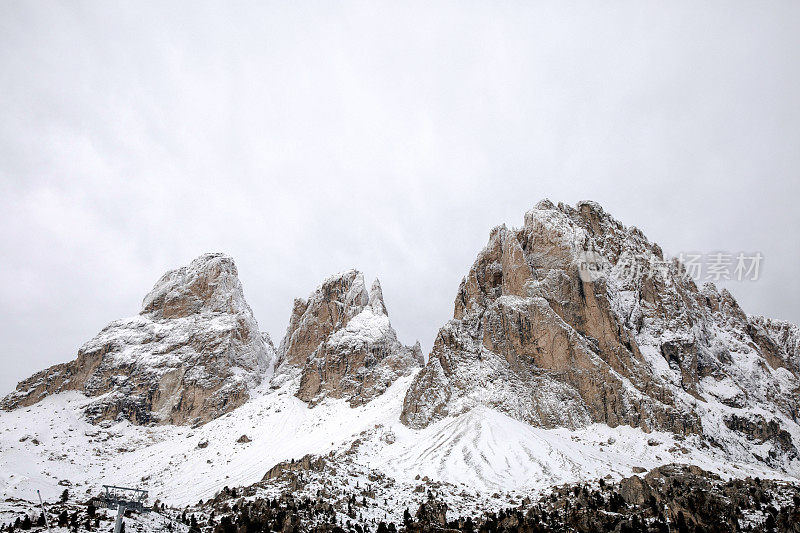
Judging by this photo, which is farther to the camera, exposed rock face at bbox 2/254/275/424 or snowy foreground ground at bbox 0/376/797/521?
exposed rock face at bbox 2/254/275/424

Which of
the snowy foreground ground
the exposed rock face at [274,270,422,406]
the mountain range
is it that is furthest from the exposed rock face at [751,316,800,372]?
the exposed rock face at [274,270,422,406]

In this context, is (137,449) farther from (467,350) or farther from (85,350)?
(467,350)

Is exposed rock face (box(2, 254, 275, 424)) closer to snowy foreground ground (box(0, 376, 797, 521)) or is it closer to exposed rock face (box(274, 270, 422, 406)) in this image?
snowy foreground ground (box(0, 376, 797, 521))

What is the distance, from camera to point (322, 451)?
74.8m

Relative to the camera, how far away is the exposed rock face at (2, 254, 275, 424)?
10856 cm

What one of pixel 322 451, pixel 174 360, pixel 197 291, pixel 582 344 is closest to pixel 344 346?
pixel 322 451

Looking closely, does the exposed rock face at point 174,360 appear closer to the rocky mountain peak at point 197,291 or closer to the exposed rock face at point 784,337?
the rocky mountain peak at point 197,291

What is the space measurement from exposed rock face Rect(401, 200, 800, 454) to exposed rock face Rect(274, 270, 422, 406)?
24.5 m

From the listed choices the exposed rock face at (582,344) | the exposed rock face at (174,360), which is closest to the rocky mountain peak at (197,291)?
the exposed rock face at (174,360)

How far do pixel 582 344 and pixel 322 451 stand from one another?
48.0 m

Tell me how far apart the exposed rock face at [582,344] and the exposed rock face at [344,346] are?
80.3 feet

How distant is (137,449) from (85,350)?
38417mm

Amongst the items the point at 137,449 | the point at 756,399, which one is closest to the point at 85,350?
the point at 137,449

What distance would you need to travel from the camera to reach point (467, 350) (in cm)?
8712
